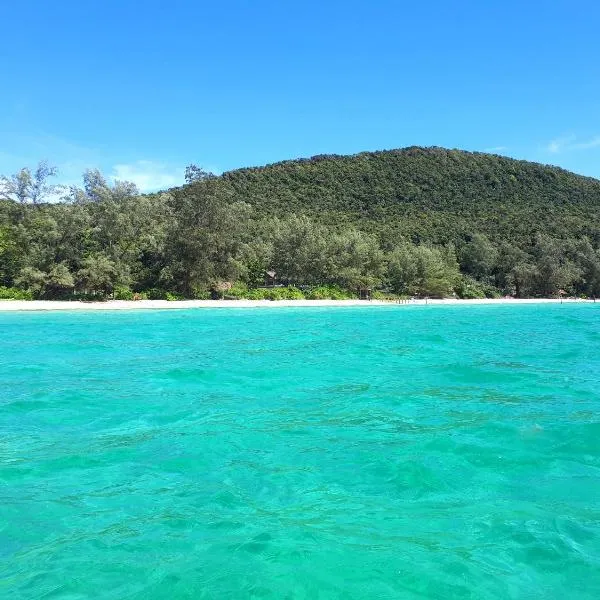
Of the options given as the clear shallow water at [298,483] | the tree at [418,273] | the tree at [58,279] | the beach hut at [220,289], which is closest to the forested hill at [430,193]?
the tree at [418,273]

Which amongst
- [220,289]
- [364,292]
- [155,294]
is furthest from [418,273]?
[155,294]

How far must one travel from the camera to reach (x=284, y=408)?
10.4 m

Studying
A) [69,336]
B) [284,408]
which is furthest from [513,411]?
[69,336]

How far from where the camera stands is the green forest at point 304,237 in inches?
1839

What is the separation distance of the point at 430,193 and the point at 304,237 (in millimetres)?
62247

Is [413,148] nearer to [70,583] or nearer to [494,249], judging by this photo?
[494,249]

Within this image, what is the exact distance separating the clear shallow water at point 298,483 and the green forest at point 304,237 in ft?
114

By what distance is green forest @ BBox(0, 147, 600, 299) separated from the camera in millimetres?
46719

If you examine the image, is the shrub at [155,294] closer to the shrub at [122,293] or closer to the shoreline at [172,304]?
the shrub at [122,293]

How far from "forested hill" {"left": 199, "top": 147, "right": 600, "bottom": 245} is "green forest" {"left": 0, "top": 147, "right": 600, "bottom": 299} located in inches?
17.4

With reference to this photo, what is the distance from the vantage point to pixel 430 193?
365 ft

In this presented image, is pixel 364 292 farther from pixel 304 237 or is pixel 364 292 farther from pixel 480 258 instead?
pixel 480 258

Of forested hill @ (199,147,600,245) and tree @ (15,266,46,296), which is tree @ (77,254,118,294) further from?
forested hill @ (199,147,600,245)

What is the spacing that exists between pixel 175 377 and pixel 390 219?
86.0 meters
